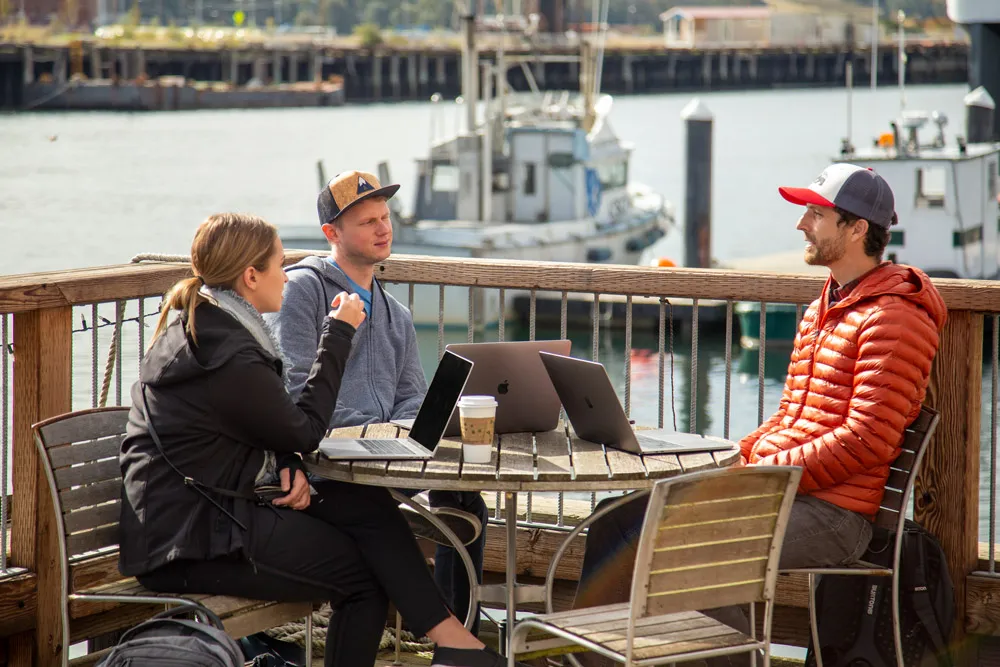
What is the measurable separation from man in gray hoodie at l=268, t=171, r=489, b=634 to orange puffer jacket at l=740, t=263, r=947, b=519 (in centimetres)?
92

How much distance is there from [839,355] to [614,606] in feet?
3.24

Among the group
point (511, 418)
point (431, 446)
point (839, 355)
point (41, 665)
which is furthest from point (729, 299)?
point (41, 665)

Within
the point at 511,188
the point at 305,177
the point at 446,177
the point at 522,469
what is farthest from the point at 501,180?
the point at 305,177

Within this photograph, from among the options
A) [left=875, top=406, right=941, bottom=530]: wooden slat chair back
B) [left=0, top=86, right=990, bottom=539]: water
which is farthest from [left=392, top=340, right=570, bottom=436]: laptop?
[left=0, top=86, right=990, bottom=539]: water

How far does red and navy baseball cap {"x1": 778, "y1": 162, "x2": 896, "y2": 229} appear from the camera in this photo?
360cm

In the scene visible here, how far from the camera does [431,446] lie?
3.27 metres

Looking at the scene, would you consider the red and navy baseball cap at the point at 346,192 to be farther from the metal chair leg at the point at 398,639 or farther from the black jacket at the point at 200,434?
the metal chair leg at the point at 398,639

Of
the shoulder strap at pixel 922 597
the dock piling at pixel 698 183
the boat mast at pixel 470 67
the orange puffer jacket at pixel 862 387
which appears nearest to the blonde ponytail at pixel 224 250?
the orange puffer jacket at pixel 862 387

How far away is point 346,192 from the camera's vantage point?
3.80m

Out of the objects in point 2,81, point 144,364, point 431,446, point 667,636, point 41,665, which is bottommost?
point 41,665

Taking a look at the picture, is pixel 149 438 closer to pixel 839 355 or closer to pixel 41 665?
pixel 41 665

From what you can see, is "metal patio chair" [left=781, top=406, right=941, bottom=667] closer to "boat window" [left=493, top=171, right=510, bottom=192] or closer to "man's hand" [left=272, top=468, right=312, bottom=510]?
"man's hand" [left=272, top=468, right=312, bottom=510]

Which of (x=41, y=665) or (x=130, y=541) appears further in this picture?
(x=41, y=665)

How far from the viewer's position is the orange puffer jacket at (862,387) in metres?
3.45
